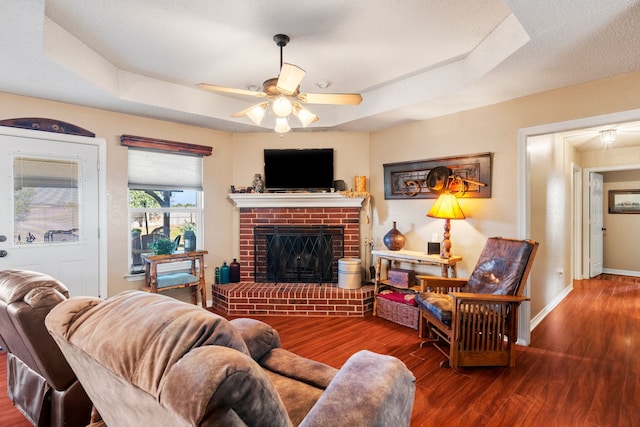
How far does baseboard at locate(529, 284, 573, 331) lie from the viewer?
353 cm

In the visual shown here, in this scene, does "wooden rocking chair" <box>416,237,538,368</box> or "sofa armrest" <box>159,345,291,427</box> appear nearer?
"sofa armrest" <box>159,345,291,427</box>

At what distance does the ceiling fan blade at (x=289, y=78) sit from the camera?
6.48 ft

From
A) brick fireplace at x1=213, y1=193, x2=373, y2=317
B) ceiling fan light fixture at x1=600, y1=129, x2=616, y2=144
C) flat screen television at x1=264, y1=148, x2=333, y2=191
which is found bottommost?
brick fireplace at x1=213, y1=193, x2=373, y2=317

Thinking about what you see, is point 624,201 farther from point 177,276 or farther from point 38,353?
point 38,353

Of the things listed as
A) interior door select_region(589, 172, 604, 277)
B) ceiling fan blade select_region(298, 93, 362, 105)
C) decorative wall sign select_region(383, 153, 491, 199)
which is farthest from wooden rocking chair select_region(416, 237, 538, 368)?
interior door select_region(589, 172, 604, 277)

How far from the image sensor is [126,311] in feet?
3.00

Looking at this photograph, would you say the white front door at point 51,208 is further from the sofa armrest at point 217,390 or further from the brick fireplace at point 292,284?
the sofa armrest at point 217,390

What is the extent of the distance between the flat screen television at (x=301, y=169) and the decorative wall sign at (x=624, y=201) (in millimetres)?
5651

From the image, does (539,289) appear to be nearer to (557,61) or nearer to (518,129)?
(518,129)

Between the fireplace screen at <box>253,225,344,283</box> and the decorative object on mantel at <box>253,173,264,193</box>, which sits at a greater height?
the decorative object on mantel at <box>253,173,264,193</box>

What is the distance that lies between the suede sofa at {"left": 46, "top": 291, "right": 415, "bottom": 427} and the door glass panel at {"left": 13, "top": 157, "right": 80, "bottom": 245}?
2.76 meters

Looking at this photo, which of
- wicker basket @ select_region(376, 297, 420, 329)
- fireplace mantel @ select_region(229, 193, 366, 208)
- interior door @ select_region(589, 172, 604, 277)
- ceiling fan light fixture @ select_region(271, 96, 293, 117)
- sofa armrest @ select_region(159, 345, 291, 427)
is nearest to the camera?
sofa armrest @ select_region(159, 345, 291, 427)

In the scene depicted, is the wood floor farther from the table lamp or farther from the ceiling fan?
the ceiling fan

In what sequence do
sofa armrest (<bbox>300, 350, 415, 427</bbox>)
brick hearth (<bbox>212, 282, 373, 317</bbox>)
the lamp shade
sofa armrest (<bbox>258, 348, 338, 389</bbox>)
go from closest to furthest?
sofa armrest (<bbox>300, 350, 415, 427</bbox>), sofa armrest (<bbox>258, 348, 338, 389</bbox>), the lamp shade, brick hearth (<bbox>212, 282, 373, 317</bbox>)
